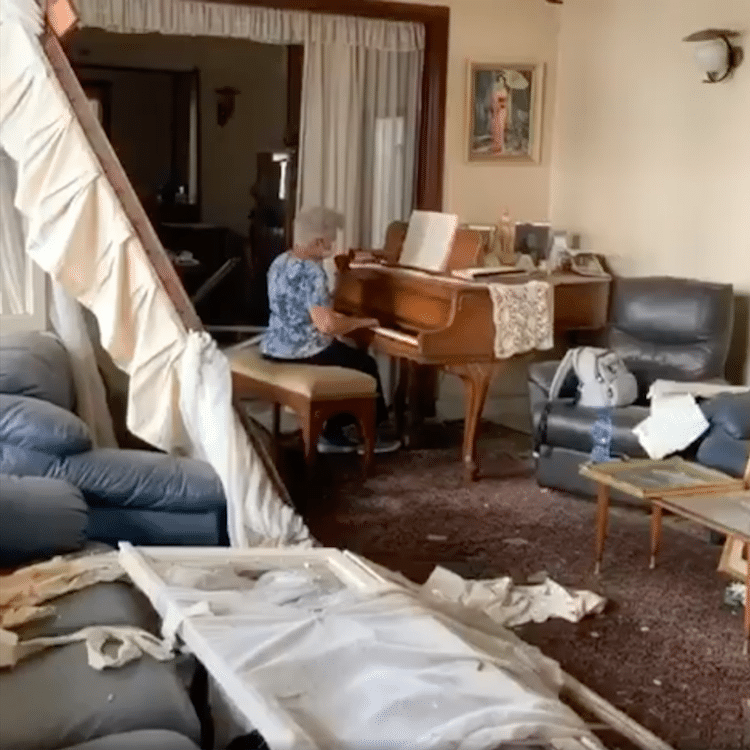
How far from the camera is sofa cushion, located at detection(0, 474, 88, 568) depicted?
3131mm

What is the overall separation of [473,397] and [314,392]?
0.79 metres

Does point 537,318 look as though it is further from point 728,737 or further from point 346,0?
point 728,737

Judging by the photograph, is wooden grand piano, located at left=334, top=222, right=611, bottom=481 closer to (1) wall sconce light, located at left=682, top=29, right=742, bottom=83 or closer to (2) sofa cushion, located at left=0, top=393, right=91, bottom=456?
(1) wall sconce light, located at left=682, top=29, right=742, bottom=83

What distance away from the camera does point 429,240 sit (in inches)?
236

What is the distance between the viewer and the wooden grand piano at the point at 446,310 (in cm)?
549

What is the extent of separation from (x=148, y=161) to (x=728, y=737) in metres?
7.17

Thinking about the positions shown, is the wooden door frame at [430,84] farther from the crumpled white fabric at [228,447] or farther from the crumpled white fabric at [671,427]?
the crumpled white fabric at [228,447]

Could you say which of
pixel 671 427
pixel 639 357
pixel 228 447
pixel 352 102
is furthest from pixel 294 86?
pixel 228 447

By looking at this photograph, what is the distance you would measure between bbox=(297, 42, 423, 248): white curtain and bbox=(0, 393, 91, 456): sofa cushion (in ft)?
9.69

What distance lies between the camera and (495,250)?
6.59 m

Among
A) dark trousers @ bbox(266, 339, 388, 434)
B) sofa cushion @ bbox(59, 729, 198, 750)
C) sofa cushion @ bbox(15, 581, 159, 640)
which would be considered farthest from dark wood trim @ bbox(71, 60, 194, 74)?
sofa cushion @ bbox(59, 729, 198, 750)

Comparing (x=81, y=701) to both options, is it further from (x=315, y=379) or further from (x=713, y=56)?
(x=713, y=56)

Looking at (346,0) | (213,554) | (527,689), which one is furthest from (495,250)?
(527,689)

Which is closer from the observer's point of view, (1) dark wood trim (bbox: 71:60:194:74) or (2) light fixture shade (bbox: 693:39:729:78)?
(2) light fixture shade (bbox: 693:39:729:78)
